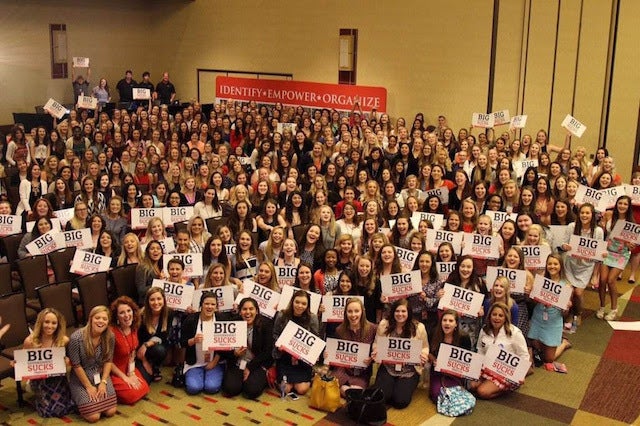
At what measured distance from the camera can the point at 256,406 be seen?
255 inches

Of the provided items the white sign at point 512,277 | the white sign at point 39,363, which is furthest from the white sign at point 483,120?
the white sign at point 39,363

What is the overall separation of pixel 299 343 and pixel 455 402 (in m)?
1.48

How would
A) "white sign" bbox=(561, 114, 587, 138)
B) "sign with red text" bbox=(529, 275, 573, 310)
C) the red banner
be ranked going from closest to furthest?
"sign with red text" bbox=(529, 275, 573, 310)
"white sign" bbox=(561, 114, 587, 138)
the red banner

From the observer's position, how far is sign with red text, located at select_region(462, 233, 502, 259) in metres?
8.01

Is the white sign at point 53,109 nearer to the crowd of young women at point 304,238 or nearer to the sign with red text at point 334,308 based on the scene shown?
the crowd of young women at point 304,238

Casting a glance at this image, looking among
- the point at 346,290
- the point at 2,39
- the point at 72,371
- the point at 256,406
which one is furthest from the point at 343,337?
the point at 2,39

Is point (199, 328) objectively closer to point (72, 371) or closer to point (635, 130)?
→ point (72, 371)

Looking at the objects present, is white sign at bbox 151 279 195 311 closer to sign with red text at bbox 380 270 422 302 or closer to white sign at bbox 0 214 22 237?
sign with red text at bbox 380 270 422 302

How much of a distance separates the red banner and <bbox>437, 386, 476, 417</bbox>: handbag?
11598 mm

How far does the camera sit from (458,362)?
6426 millimetres

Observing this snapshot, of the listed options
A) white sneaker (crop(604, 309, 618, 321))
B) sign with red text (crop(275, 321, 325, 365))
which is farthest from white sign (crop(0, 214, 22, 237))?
white sneaker (crop(604, 309, 618, 321))

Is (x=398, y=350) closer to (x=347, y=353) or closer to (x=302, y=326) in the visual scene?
(x=347, y=353)

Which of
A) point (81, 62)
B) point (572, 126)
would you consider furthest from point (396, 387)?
point (81, 62)

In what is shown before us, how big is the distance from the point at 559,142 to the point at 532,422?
9852 millimetres
